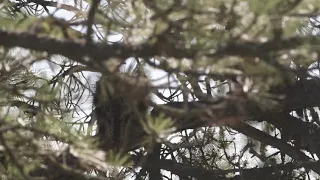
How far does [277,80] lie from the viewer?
3.09 feet

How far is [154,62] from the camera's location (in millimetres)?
1040

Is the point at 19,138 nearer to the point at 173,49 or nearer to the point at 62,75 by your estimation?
the point at 173,49

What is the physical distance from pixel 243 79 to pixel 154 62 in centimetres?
16

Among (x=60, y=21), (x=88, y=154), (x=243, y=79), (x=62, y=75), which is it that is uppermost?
(x=62, y=75)

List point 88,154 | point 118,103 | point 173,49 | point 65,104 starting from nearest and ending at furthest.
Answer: point 173,49, point 88,154, point 65,104, point 118,103

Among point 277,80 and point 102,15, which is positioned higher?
point 102,15

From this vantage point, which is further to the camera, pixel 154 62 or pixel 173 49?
pixel 154 62

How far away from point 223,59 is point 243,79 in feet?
0.35

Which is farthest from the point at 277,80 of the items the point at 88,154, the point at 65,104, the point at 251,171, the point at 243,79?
the point at 251,171

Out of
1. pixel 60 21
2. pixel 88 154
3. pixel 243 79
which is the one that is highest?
pixel 60 21

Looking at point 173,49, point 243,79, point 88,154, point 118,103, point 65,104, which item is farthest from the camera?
point 118,103

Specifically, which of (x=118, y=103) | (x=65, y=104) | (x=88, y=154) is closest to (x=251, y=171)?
(x=118, y=103)

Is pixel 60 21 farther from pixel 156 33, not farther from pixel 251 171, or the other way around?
pixel 251 171

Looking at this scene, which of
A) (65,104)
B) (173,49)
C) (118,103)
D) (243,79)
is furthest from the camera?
(118,103)
